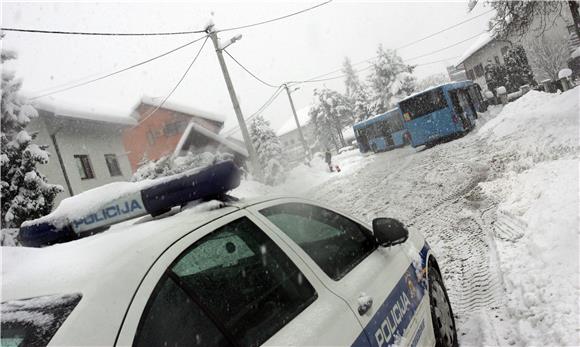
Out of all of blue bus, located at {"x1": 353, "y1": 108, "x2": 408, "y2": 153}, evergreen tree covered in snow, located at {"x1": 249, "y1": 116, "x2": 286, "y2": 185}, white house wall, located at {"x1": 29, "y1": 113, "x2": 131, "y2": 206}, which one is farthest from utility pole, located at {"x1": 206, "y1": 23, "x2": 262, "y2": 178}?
evergreen tree covered in snow, located at {"x1": 249, "y1": 116, "x2": 286, "y2": 185}

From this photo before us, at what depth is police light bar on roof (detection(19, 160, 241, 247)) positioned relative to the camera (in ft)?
6.73

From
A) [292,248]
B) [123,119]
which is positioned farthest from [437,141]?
[292,248]

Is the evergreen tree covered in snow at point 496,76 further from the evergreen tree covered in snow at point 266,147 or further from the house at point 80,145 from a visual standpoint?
the house at point 80,145

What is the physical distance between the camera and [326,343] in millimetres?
1720

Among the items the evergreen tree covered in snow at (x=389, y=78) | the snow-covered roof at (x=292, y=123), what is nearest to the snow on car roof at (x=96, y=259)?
the evergreen tree covered in snow at (x=389, y=78)

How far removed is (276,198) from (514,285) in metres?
2.91

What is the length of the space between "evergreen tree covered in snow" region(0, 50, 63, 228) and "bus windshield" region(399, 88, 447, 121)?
18.2 meters

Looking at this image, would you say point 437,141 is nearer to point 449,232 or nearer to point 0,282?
point 449,232

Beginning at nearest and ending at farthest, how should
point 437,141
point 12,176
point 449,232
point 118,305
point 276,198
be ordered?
1. point 118,305
2. point 276,198
3. point 449,232
4. point 12,176
5. point 437,141

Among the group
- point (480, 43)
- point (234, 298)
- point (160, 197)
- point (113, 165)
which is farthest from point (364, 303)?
point (480, 43)

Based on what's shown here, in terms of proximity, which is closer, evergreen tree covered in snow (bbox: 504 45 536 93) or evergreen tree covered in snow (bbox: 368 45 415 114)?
evergreen tree covered in snow (bbox: 504 45 536 93)

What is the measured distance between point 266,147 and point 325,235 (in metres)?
37.1

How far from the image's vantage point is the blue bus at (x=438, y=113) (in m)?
21.9

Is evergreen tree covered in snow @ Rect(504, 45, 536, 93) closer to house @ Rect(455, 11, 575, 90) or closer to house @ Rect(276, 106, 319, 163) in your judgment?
house @ Rect(455, 11, 575, 90)
